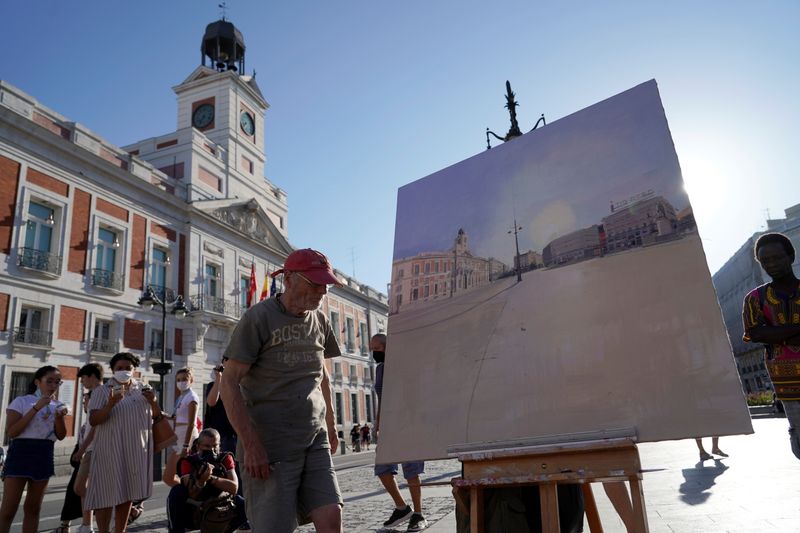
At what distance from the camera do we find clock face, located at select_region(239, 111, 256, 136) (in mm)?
28348

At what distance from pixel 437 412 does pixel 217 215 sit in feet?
72.4

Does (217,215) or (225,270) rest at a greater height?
(217,215)

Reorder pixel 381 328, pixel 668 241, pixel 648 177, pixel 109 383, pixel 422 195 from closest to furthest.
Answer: pixel 668 241 < pixel 648 177 < pixel 422 195 < pixel 109 383 < pixel 381 328

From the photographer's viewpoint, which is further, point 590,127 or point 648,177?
point 590,127

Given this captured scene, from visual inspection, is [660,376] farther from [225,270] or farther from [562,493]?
[225,270]

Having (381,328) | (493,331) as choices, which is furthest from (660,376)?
(381,328)

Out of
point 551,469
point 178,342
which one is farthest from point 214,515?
point 178,342

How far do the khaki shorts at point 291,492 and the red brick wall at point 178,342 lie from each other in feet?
63.5

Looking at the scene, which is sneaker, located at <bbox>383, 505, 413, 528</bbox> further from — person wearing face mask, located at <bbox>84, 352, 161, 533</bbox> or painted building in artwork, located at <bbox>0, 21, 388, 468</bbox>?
painted building in artwork, located at <bbox>0, 21, 388, 468</bbox>

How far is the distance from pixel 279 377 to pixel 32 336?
1610 cm

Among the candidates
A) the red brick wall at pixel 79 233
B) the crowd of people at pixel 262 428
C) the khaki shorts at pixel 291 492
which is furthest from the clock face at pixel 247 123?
the khaki shorts at pixel 291 492

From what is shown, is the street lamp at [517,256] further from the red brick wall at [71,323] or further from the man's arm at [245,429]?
the red brick wall at [71,323]

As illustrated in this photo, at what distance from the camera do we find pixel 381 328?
135ft

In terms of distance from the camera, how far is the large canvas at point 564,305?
2188 mm
